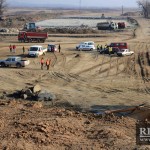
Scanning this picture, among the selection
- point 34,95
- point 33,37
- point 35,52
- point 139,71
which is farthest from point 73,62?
point 33,37

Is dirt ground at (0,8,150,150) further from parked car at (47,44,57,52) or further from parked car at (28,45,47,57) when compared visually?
parked car at (47,44,57,52)

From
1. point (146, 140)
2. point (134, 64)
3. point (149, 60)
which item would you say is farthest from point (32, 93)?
point (149, 60)

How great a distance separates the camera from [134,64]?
40.7m

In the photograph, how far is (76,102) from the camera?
2603cm

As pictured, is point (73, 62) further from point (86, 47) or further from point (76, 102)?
point (76, 102)

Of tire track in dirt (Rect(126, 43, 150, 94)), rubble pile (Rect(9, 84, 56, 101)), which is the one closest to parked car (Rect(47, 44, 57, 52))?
tire track in dirt (Rect(126, 43, 150, 94))

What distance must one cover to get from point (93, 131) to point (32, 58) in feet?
86.0

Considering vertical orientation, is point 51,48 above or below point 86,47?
above

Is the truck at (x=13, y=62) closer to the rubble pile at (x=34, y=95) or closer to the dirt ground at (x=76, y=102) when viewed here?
the dirt ground at (x=76, y=102)

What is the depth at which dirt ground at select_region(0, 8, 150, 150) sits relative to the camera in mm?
17734

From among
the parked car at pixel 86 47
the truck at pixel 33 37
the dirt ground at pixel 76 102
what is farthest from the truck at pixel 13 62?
the truck at pixel 33 37

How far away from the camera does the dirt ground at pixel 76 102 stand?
1773cm

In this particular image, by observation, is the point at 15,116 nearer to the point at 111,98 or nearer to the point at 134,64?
the point at 111,98

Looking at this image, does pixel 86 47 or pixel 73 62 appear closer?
pixel 73 62
